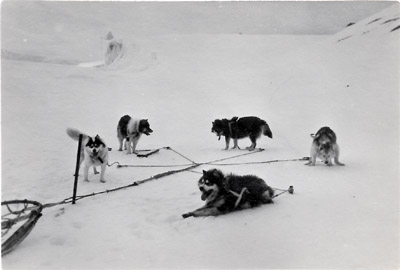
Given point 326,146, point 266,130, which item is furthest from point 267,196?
point 266,130

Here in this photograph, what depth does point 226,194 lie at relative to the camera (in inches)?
185

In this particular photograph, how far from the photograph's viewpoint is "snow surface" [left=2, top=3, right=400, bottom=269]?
3.75 metres

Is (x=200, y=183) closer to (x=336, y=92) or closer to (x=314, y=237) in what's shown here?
(x=314, y=237)

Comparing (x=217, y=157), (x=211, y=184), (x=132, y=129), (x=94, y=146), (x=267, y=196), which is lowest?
(x=267, y=196)

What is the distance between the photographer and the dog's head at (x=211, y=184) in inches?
185

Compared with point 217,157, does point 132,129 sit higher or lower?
higher

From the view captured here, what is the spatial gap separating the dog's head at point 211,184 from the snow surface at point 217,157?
350 millimetres

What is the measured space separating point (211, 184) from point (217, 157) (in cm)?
448

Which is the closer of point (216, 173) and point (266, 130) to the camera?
point (216, 173)

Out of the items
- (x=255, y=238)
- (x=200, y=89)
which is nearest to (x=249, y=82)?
(x=200, y=89)

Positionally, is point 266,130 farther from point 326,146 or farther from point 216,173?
point 216,173

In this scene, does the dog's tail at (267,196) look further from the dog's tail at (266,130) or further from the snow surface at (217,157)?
the dog's tail at (266,130)

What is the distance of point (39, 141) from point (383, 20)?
1724 cm

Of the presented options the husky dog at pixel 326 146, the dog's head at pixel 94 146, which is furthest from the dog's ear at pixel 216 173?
the husky dog at pixel 326 146
